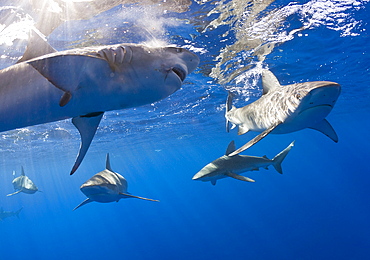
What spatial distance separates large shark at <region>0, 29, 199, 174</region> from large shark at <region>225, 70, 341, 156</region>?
5.07 ft

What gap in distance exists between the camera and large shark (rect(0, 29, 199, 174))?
2.08m

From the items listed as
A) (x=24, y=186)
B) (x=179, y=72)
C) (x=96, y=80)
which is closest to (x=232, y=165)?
(x=179, y=72)

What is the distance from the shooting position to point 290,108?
13.2ft

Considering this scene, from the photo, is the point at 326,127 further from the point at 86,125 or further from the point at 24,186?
the point at 24,186

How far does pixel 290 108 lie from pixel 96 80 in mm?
3211

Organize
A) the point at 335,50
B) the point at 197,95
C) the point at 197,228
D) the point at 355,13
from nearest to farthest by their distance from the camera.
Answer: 1. the point at 355,13
2. the point at 335,50
3. the point at 197,95
4. the point at 197,228

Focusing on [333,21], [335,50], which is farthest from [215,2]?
[335,50]

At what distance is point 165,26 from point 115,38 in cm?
215

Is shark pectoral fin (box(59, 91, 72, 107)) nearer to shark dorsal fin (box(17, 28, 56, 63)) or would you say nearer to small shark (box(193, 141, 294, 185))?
shark dorsal fin (box(17, 28, 56, 63))

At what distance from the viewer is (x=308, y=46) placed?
1237cm

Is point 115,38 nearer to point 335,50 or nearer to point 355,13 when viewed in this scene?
point 355,13

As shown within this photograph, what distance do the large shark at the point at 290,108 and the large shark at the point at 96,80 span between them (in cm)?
154

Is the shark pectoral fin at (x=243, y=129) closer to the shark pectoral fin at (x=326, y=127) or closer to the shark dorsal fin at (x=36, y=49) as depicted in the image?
the shark pectoral fin at (x=326, y=127)

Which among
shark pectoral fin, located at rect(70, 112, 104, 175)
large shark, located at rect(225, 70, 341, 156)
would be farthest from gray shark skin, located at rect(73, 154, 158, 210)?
shark pectoral fin, located at rect(70, 112, 104, 175)
